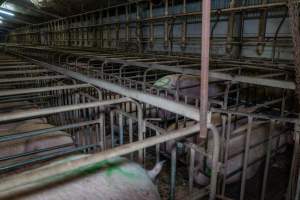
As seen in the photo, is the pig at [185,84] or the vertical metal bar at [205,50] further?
the pig at [185,84]

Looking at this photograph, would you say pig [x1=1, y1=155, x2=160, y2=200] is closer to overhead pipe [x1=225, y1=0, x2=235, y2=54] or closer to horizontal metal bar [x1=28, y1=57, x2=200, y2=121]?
horizontal metal bar [x1=28, y1=57, x2=200, y2=121]

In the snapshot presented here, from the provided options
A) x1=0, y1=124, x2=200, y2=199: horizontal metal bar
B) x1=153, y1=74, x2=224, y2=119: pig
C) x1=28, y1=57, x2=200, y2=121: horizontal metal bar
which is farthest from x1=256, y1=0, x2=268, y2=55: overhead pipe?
x1=0, y1=124, x2=200, y2=199: horizontal metal bar

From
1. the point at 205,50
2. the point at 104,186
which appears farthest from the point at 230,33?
the point at 104,186

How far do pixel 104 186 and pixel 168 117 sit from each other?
2867 mm

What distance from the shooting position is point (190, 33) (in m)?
7.07

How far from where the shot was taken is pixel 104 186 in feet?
3.99

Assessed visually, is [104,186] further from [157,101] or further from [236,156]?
[236,156]

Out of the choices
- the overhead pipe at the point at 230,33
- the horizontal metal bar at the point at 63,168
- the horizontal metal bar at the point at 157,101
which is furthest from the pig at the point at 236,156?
the overhead pipe at the point at 230,33

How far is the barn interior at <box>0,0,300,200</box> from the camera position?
3.97ft

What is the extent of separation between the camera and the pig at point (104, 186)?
1.14m

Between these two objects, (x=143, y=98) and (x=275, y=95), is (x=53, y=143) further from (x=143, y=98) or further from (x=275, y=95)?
(x=275, y=95)

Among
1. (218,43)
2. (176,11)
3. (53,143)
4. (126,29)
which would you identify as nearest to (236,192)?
(53,143)

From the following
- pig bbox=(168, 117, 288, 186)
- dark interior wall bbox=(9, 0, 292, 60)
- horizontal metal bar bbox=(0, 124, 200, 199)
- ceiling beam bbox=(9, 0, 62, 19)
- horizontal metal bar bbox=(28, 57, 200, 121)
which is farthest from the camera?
ceiling beam bbox=(9, 0, 62, 19)

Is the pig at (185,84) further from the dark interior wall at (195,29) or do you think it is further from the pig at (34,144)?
the pig at (34,144)
